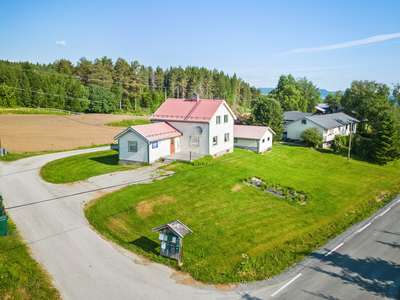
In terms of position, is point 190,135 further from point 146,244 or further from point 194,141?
point 146,244

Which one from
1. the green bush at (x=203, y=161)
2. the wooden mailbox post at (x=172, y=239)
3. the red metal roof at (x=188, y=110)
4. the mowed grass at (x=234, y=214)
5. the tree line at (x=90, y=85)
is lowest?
the mowed grass at (x=234, y=214)

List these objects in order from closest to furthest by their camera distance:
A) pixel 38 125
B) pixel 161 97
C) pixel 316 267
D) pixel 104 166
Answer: pixel 316 267 → pixel 104 166 → pixel 38 125 → pixel 161 97

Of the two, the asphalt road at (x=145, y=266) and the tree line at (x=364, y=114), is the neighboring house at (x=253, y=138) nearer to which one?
the tree line at (x=364, y=114)

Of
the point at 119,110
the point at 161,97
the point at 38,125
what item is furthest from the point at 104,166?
the point at 161,97

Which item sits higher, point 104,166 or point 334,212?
point 104,166

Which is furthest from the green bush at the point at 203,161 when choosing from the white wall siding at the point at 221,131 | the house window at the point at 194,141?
the house window at the point at 194,141

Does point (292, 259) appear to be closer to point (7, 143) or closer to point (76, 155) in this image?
point (76, 155)

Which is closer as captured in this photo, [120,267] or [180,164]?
[120,267]

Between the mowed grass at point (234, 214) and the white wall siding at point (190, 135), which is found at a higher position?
the white wall siding at point (190, 135)
